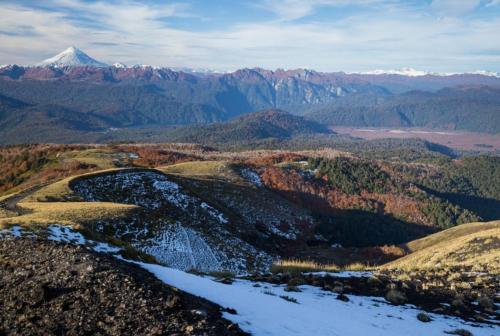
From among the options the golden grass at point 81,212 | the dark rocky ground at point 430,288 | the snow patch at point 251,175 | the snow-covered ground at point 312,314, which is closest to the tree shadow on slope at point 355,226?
the snow patch at point 251,175

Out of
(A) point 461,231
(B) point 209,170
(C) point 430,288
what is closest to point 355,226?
(B) point 209,170

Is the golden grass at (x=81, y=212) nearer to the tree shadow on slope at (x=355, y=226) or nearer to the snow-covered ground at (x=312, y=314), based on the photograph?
the snow-covered ground at (x=312, y=314)

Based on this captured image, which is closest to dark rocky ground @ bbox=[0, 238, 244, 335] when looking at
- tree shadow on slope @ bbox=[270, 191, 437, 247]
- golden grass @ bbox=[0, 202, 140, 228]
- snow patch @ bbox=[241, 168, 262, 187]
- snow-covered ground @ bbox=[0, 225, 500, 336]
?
snow-covered ground @ bbox=[0, 225, 500, 336]

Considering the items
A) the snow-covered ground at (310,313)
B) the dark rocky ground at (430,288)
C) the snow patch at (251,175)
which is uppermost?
the snow-covered ground at (310,313)

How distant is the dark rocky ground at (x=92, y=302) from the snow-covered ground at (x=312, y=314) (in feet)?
3.88

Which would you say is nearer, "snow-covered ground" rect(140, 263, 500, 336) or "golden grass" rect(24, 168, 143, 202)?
"snow-covered ground" rect(140, 263, 500, 336)

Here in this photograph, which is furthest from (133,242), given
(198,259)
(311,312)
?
(311,312)

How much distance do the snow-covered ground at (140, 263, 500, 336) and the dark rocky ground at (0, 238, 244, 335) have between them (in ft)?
3.88

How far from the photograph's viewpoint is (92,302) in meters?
13.1

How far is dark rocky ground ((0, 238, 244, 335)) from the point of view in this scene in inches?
467

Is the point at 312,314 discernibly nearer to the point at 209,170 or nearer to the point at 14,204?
the point at 14,204

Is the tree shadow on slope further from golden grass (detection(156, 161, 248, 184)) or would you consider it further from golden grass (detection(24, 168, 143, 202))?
golden grass (detection(24, 168, 143, 202))

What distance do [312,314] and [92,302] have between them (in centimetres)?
805

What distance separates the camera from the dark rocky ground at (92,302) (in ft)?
38.9
